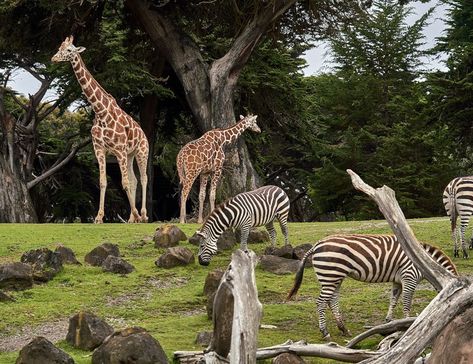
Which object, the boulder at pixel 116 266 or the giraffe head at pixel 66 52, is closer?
the boulder at pixel 116 266

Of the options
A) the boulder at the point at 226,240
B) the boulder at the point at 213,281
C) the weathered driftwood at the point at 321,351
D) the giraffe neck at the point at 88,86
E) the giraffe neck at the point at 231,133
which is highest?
the giraffe neck at the point at 88,86

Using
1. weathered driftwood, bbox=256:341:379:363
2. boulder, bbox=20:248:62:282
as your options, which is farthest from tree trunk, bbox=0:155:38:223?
weathered driftwood, bbox=256:341:379:363

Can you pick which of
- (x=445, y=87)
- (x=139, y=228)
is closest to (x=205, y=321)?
(x=139, y=228)

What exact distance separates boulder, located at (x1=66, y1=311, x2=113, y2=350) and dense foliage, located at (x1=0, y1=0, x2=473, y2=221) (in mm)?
13976

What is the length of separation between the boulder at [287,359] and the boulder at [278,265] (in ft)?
17.6

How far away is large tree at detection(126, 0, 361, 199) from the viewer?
79.3 feet

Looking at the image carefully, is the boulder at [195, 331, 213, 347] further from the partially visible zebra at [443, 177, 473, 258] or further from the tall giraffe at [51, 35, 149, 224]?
the tall giraffe at [51, 35, 149, 224]

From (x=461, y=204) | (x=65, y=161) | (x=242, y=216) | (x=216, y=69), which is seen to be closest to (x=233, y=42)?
(x=216, y=69)

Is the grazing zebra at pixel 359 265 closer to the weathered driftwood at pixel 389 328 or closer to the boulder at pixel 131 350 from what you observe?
the weathered driftwood at pixel 389 328

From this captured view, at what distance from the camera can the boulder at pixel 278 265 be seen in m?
13.3

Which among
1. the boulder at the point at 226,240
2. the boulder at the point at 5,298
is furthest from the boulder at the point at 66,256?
the boulder at the point at 226,240

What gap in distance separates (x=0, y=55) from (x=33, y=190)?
5.39 m

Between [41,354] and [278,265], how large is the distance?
6.10 metres

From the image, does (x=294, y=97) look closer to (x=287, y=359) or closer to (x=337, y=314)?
(x=337, y=314)
